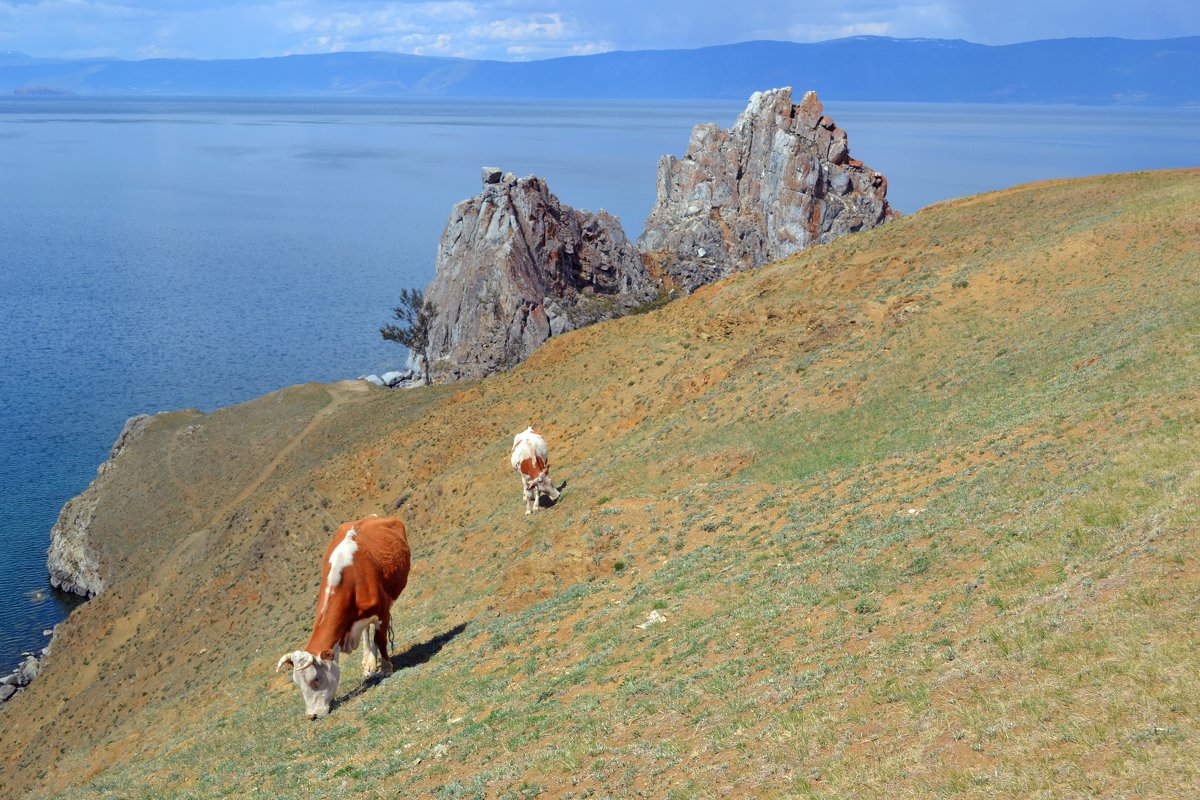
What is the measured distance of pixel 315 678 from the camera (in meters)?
21.3

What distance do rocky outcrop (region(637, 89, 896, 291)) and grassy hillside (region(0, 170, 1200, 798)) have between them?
87.2 meters

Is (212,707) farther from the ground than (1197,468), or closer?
closer

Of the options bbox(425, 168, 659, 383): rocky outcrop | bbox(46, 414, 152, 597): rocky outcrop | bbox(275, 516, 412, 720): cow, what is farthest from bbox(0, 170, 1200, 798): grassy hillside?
bbox(425, 168, 659, 383): rocky outcrop

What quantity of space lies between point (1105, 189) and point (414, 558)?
39205mm

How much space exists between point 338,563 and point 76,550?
49.1 metres

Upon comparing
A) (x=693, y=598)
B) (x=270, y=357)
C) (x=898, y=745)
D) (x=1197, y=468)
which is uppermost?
(x=1197, y=468)

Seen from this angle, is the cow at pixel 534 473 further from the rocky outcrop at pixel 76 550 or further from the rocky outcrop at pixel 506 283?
the rocky outcrop at pixel 506 283

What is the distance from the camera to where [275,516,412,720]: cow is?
70.3 feet

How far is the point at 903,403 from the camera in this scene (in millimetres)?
32562

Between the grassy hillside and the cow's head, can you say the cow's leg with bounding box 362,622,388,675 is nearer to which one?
the grassy hillside

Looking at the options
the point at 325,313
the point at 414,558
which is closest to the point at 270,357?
the point at 325,313

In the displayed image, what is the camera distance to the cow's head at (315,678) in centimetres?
2105

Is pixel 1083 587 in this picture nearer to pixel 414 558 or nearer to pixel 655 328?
pixel 414 558

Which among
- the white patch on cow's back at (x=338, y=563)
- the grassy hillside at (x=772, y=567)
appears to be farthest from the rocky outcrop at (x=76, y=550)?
the white patch on cow's back at (x=338, y=563)
